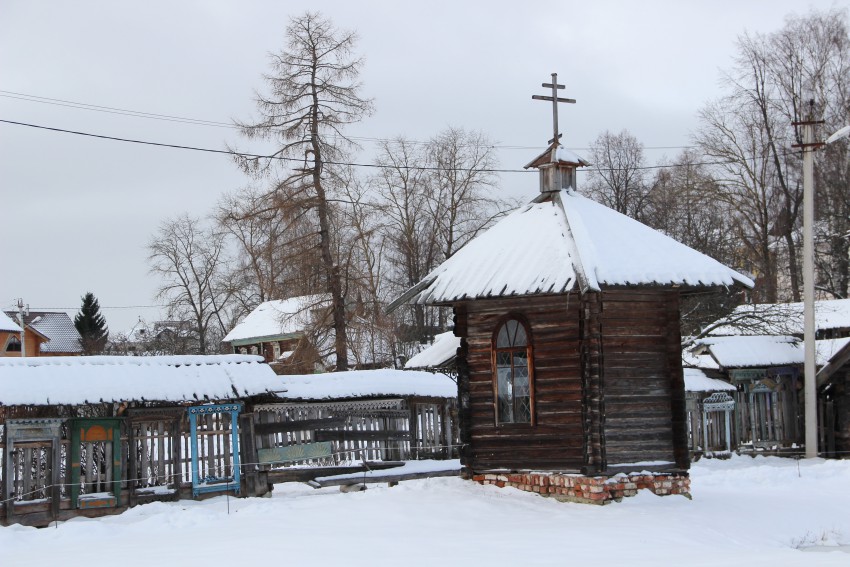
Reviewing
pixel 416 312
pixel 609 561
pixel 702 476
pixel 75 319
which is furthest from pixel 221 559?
pixel 75 319

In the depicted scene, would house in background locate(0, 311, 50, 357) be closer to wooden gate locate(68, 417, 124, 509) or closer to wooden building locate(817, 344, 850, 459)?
wooden gate locate(68, 417, 124, 509)

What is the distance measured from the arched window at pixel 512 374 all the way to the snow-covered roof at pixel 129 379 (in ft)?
13.2

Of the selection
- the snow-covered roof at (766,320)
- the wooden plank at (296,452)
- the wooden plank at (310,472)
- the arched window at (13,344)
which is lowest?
the wooden plank at (310,472)

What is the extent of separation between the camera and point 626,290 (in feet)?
55.2

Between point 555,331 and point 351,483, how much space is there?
516cm

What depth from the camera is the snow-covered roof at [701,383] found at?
24.0 metres

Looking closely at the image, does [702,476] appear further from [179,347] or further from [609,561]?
[179,347]

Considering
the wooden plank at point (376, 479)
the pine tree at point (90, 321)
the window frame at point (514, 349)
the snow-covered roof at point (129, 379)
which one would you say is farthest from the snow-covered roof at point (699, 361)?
the pine tree at point (90, 321)

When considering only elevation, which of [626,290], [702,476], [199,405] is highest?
[626,290]

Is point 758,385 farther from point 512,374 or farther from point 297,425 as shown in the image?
point 297,425

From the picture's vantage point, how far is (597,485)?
53.3 ft

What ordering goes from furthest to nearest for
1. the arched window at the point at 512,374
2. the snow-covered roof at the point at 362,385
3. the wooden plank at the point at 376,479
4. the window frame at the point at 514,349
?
the snow-covered roof at the point at 362,385 → the wooden plank at the point at 376,479 → the arched window at the point at 512,374 → the window frame at the point at 514,349

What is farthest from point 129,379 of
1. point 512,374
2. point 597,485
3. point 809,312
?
point 809,312

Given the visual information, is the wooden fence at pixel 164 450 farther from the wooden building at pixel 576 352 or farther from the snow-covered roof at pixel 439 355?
the wooden building at pixel 576 352
